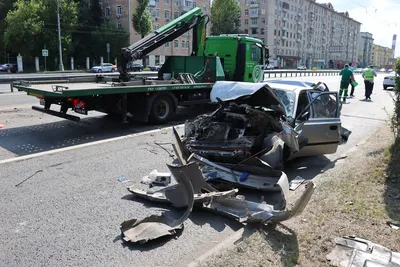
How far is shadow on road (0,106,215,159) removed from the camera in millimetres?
7529

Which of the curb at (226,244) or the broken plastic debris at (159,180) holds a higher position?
the broken plastic debris at (159,180)

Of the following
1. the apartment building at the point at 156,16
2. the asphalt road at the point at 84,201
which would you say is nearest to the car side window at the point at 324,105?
the asphalt road at the point at 84,201

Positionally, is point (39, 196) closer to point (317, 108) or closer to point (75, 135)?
point (75, 135)

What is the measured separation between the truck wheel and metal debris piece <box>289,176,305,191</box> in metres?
5.12

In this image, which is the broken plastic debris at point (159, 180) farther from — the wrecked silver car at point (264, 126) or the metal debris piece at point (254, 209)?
the metal debris piece at point (254, 209)

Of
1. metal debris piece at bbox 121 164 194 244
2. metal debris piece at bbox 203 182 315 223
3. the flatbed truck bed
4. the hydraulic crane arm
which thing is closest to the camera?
metal debris piece at bbox 121 164 194 244

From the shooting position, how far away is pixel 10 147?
736cm

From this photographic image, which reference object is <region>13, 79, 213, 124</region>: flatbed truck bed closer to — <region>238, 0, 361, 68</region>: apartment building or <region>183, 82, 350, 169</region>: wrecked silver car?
<region>183, 82, 350, 169</region>: wrecked silver car

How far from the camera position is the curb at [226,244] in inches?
131

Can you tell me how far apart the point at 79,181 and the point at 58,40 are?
2030 inches

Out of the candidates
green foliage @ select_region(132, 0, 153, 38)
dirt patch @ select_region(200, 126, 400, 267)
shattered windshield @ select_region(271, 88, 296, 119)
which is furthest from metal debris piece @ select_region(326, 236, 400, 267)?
green foliage @ select_region(132, 0, 153, 38)

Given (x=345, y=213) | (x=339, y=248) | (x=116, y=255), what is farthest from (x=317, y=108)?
(x=116, y=255)

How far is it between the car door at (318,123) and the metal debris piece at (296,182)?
23.4 inches

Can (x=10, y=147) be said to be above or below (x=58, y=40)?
below
